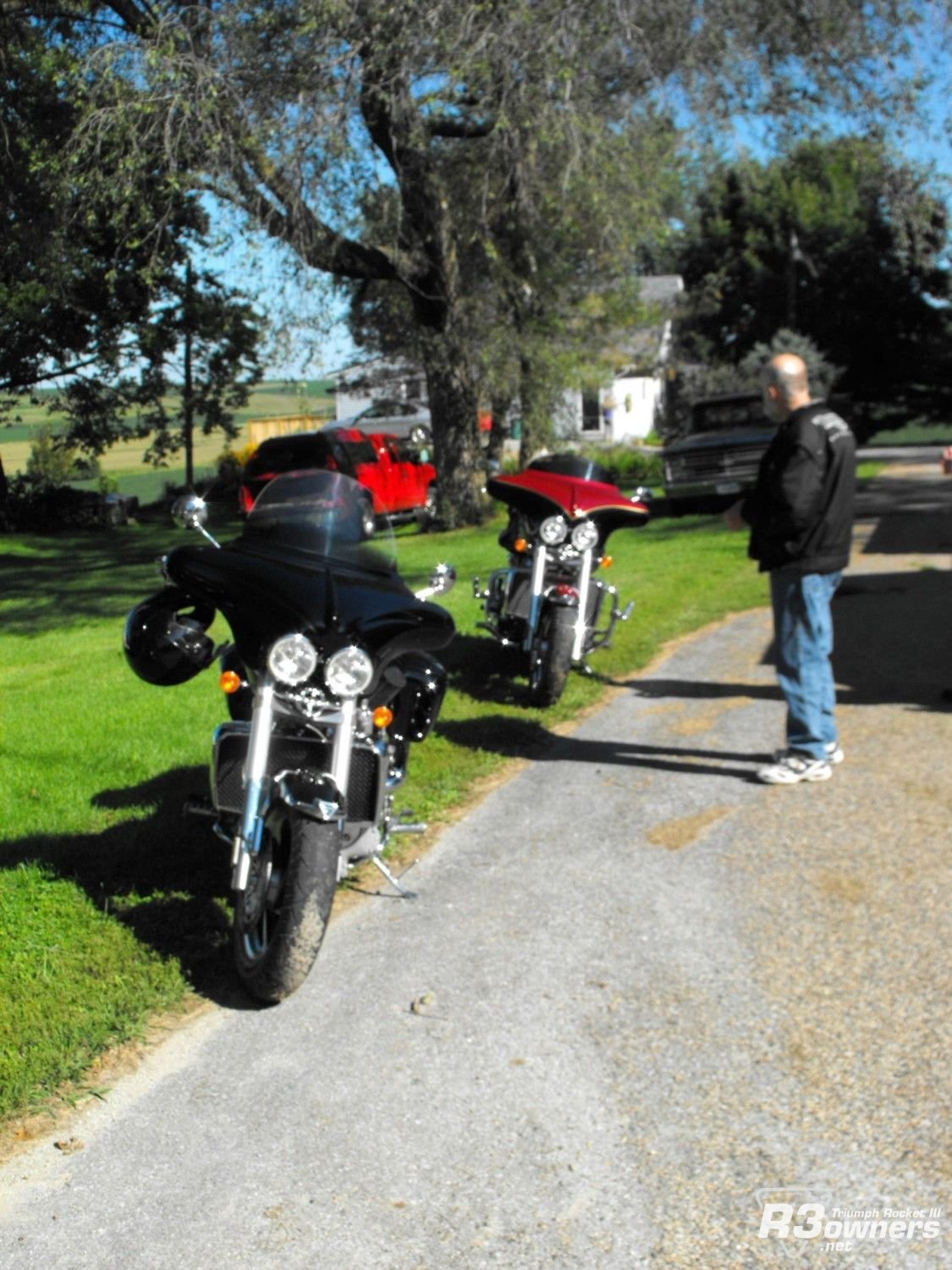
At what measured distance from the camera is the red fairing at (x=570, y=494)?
9.23 m

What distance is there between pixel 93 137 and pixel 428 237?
7.30m

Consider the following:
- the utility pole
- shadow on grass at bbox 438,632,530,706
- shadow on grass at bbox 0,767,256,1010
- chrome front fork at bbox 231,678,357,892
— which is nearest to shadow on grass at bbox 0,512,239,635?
the utility pole

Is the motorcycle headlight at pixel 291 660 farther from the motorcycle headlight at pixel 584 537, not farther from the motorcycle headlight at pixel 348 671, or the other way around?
the motorcycle headlight at pixel 584 537

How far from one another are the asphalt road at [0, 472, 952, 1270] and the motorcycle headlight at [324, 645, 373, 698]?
989 mm

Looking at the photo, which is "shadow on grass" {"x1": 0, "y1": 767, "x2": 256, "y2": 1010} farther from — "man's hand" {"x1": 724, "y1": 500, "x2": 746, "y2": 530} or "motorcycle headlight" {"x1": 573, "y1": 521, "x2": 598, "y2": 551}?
"motorcycle headlight" {"x1": 573, "y1": 521, "x2": 598, "y2": 551}

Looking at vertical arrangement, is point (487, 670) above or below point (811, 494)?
below

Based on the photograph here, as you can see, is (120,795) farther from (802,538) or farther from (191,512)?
(802,538)

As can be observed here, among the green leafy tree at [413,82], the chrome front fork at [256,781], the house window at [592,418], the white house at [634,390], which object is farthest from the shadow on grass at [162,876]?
the house window at [592,418]

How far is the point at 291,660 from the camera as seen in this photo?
14.7 ft

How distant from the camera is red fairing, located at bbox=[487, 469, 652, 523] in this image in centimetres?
923

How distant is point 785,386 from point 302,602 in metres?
3.05

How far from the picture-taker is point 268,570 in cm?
480

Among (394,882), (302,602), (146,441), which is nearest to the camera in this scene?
(302,602)

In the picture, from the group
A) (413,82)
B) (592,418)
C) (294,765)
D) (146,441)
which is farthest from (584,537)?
(592,418)
